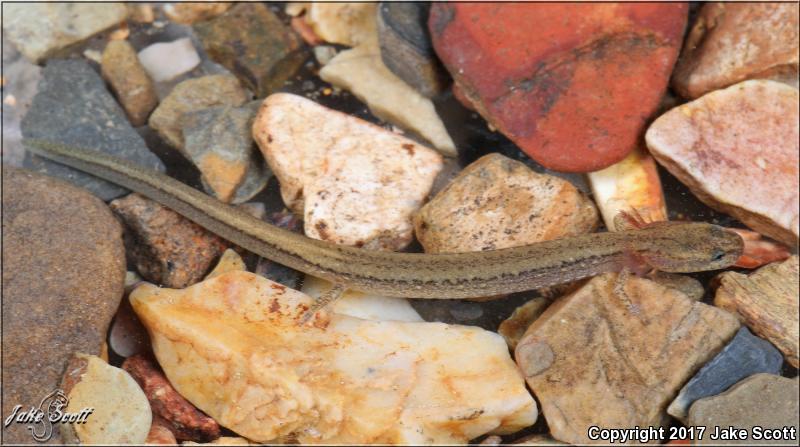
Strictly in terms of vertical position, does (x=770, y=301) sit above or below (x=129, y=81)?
below

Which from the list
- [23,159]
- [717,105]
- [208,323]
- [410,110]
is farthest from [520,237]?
[23,159]

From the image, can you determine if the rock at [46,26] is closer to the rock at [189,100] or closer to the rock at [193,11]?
the rock at [193,11]

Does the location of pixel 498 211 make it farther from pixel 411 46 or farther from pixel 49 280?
pixel 49 280

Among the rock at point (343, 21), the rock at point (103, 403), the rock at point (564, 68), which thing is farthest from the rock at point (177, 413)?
the rock at point (343, 21)

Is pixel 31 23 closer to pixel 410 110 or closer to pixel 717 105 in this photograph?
pixel 410 110

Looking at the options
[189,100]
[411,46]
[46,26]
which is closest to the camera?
[411,46]

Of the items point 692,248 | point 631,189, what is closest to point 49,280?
point 631,189

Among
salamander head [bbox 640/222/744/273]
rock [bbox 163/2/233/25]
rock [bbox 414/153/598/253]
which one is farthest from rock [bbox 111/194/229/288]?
salamander head [bbox 640/222/744/273]
